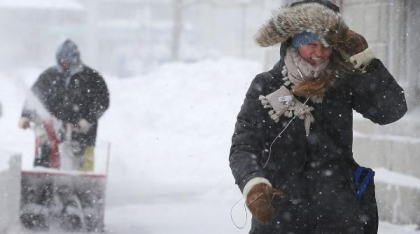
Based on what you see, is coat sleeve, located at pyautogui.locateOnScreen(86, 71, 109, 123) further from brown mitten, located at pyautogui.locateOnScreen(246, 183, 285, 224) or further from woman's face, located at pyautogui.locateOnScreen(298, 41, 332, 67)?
brown mitten, located at pyautogui.locateOnScreen(246, 183, 285, 224)

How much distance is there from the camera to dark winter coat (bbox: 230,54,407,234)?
357cm

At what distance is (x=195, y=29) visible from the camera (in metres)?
61.6

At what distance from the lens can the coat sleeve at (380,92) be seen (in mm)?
3578

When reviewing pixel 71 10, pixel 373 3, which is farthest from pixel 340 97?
pixel 71 10

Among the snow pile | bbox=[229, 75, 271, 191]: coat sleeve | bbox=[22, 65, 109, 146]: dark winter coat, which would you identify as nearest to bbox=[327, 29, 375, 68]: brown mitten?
bbox=[229, 75, 271, 191]: coat sleeve

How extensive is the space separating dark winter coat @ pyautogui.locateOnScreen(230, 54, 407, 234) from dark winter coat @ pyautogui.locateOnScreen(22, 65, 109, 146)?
5.70 meters

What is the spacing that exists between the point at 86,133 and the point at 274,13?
5.59m

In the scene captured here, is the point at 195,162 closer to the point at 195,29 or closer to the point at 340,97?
the point at 340,97

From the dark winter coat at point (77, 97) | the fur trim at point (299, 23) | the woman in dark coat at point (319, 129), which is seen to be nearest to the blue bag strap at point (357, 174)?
the woman in dark coat at point (319, 129)

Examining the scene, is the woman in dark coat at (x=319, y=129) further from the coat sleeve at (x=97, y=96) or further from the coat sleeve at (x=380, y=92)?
the coat sleeve at (x=97, y=96)

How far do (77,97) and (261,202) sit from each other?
20.1ft

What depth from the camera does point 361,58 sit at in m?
3.57

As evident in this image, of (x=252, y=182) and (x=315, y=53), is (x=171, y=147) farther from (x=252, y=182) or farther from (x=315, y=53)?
(x=252, y=182)

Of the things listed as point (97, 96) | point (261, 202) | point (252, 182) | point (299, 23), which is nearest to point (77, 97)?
point (97, 96)
